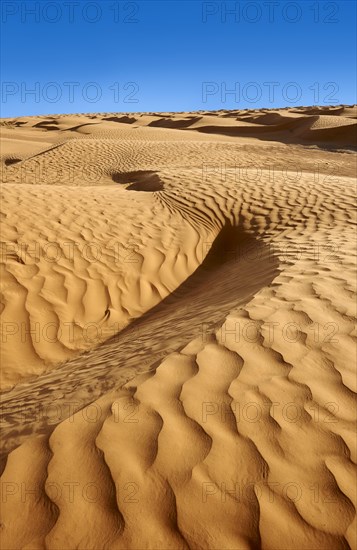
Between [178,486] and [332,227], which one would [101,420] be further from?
[332,227]

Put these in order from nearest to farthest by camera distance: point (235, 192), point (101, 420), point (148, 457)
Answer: point (148, 457)
point (101, 420)
point (235, 192)

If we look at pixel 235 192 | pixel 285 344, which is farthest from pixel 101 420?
pixel 235 192

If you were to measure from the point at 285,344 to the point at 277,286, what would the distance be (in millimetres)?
1187

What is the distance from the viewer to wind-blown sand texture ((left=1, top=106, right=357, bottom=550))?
5.44 feet

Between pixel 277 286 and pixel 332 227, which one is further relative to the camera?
pixel 332 227

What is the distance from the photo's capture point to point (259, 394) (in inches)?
87.8

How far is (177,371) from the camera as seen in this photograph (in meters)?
2.50

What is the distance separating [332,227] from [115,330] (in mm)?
3609

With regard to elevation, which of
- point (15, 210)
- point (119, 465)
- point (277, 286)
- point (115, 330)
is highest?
point (15, 210)

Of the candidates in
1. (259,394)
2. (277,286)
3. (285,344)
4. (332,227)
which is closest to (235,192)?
(332,227)

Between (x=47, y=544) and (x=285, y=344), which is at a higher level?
(x=285, y=344)

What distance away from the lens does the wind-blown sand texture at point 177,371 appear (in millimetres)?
1658

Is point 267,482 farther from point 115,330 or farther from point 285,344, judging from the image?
point 115,330

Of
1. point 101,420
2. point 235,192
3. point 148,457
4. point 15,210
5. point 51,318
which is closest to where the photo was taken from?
point 148,457
